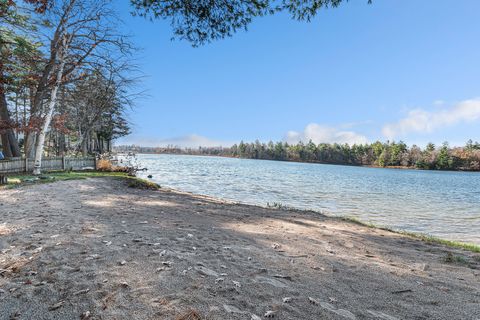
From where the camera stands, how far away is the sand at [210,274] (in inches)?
109

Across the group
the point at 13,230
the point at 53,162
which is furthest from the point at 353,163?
the point at 13,230

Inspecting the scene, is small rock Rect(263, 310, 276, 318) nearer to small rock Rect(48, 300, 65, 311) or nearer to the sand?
the sand

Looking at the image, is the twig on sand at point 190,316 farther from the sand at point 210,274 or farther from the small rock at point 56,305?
the small rock at point 56,305

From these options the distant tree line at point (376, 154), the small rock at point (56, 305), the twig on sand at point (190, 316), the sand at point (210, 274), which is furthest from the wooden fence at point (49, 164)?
the distant tree line at point (376, 154)

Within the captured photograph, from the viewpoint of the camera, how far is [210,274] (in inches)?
136

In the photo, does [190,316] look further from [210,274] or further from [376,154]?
[376,154]

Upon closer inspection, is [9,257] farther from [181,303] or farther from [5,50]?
[5,50]

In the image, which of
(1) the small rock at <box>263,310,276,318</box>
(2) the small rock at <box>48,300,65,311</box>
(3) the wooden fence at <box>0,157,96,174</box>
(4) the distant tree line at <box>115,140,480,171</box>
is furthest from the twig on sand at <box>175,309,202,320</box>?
(4) the distant tree line at <box>115,140,480,171</box>

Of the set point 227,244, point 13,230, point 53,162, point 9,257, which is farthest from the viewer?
point 53,162

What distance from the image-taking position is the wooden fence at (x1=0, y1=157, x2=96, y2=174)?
1633 cm

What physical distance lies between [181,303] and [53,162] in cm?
2174

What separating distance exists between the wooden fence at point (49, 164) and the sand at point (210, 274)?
41.6ft

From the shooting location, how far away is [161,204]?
9.30 meters

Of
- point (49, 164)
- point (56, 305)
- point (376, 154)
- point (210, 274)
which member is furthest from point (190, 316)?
point (376, 154)
